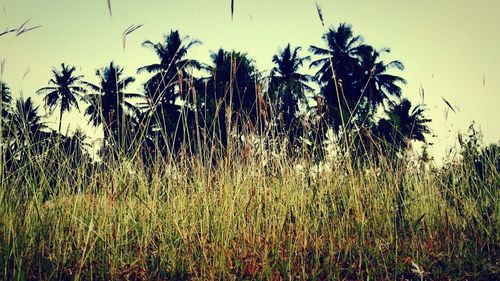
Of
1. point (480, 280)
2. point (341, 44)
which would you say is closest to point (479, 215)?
point (480, 280)

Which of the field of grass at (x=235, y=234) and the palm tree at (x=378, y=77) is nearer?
the field of grass at (x=235, y=234)

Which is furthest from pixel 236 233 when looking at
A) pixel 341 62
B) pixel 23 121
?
pixel 341 62

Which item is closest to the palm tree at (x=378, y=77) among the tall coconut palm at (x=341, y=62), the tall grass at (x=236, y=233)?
the tall coconut palm at (x=341, y=62)

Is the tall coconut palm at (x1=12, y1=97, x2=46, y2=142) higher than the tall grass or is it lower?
higher

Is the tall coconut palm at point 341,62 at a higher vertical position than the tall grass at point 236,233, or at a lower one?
higher

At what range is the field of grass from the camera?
1.54 meters

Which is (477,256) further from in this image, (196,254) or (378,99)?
(378,99)

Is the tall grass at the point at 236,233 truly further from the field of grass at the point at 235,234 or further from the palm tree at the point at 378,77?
the palm tree at the point at 378,77

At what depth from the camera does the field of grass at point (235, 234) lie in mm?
1537

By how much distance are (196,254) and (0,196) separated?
3.20 ft

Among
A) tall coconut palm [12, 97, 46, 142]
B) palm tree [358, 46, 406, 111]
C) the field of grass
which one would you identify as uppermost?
palm tree [358, 46, 406, 111]

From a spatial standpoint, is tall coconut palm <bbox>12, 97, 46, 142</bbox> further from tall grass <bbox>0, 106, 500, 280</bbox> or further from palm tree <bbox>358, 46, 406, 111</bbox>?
palm tree <bbox>358, 46, 406, 111</bbox>

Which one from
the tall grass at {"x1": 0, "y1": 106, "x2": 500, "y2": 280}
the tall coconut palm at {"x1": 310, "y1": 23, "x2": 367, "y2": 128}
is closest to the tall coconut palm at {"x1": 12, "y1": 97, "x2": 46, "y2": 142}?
the tall grass at {"x1": 0, "y1": 106, "x2": 500, "y2": 280}

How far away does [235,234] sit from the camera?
1.93 meters
